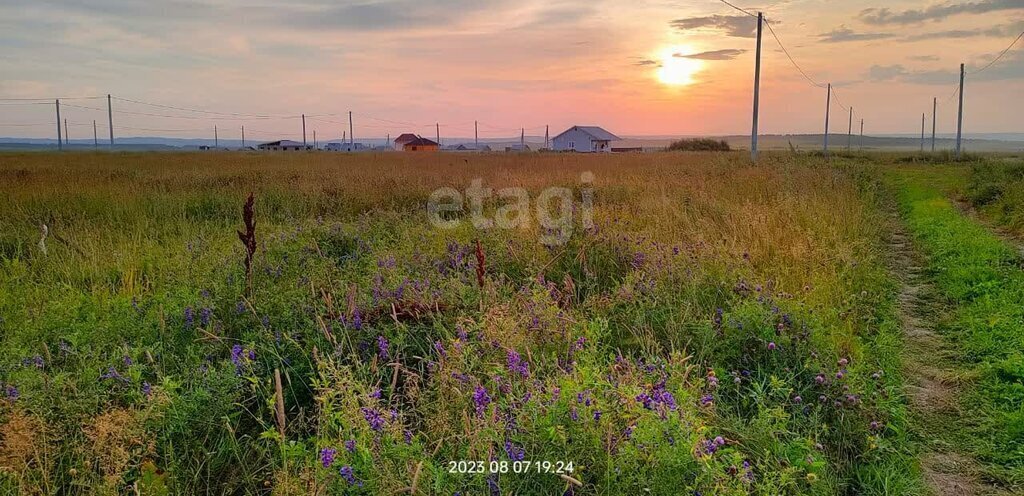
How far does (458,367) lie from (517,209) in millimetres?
6988

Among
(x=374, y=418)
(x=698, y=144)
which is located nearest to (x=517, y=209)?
(x=374, y=418)

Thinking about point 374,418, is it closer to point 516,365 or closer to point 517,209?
point 516,365

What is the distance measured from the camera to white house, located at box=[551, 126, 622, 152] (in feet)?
306

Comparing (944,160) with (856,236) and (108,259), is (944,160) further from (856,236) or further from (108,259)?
(108,259)

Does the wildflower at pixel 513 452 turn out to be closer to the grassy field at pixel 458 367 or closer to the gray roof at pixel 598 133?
the grassy field at pixel 458 367

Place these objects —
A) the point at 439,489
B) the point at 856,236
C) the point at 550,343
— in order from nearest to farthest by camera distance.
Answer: the point at 439,489
the point at 550,343
the point at 856,236

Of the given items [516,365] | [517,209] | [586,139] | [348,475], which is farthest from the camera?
[586,139]

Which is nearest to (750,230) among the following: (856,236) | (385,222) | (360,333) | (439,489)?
(856,236)

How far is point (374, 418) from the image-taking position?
2.34 meters

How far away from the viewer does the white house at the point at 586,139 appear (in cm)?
9331

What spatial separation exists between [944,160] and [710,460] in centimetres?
4496

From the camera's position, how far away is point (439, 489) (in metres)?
2.05

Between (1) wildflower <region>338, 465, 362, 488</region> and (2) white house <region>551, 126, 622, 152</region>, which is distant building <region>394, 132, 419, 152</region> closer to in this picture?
(2) white house <region>551, 126, 622, 152</region>

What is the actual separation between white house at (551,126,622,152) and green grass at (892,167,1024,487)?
8368 centimetres
